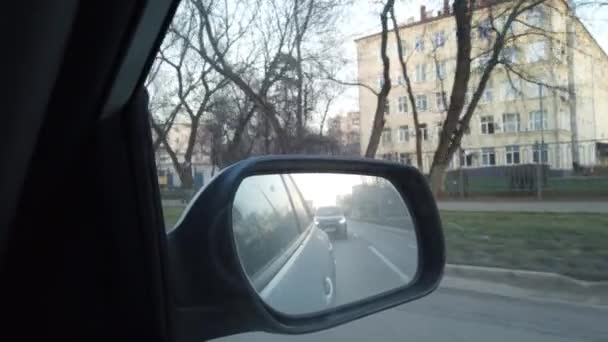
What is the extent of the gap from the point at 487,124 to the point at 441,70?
4.92 meters

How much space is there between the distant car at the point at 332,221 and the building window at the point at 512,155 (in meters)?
19.7

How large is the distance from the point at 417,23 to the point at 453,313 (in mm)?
9711

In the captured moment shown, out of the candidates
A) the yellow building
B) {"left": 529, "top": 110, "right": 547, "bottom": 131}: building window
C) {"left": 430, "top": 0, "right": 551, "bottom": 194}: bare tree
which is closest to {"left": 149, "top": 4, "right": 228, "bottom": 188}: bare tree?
the yellow building

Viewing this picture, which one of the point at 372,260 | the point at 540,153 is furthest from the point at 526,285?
the point at 540,153

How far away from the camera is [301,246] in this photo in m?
2.18

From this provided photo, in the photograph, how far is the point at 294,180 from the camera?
6.75 feet

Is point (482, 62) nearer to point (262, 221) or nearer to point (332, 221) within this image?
point (332, 221)

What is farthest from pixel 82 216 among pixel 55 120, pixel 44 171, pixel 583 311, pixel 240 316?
pixel 583 311

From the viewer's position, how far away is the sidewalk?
13891 mm

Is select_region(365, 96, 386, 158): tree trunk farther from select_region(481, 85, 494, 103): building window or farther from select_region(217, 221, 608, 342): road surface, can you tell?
select_region(217, 221, 608, 342): road surface

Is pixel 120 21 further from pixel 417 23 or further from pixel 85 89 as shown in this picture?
pixel 417 23

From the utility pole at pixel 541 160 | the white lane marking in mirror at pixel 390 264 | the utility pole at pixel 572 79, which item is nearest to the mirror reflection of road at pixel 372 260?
the white lane marking in mirror at pixel 390 264

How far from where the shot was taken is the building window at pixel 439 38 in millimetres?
13091

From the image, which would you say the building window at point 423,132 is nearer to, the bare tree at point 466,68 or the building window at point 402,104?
the building window at point 402,104
